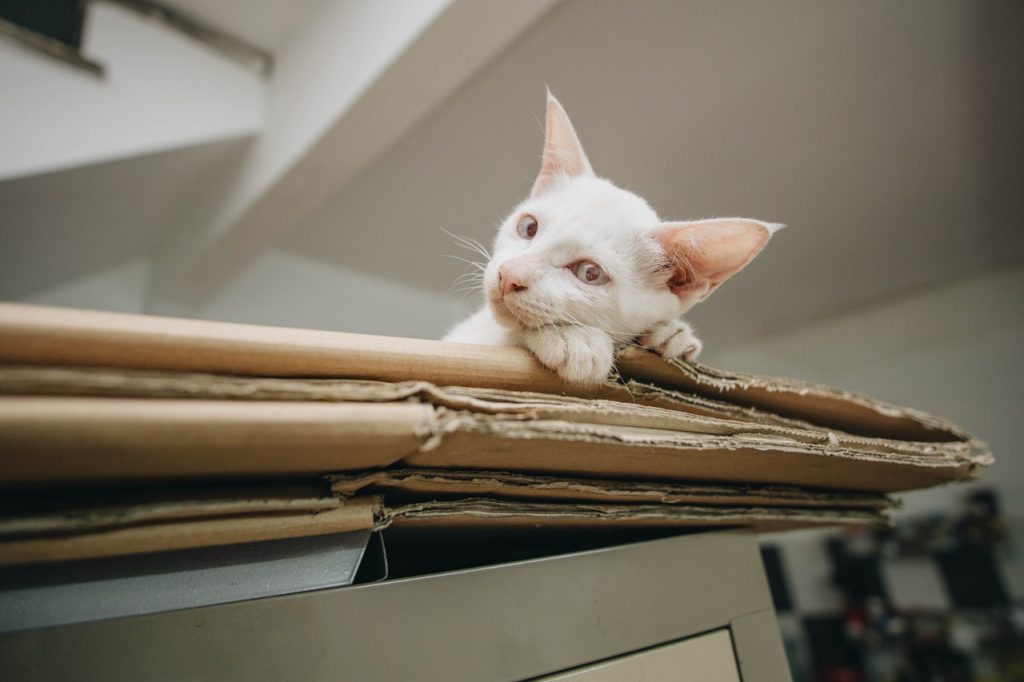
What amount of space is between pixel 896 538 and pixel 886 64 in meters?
2.56

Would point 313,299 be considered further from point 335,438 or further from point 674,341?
point 335,438

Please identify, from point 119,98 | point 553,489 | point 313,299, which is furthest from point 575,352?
point 313,299

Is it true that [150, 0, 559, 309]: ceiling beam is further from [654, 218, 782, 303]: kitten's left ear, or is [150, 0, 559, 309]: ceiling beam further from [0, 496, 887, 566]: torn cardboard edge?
[0, 496, 887, 566]: torn cardboard edge

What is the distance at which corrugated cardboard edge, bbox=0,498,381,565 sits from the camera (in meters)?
0.20

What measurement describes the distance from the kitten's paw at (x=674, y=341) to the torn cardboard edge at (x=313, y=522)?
16 centimetres

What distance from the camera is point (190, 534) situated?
0.78 feet

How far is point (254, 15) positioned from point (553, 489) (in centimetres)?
189

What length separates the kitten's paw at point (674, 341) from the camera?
1.80 ft

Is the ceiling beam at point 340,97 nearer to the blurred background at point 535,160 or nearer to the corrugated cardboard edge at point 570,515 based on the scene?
the blurred background at point 535,160

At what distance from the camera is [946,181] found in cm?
197

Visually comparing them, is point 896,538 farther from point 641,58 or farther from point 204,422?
point 204,422

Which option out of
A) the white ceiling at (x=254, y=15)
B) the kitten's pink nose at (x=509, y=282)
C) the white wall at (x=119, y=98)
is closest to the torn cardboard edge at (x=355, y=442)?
the kitten's pink nose at (x=509, y=282)

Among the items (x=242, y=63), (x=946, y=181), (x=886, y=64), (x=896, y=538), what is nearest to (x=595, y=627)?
(x=886, y=64)

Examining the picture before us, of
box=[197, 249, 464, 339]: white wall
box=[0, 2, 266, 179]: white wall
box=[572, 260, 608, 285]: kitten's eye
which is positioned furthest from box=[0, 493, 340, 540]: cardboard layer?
box=[197, 249, 464, 339]: white wall
